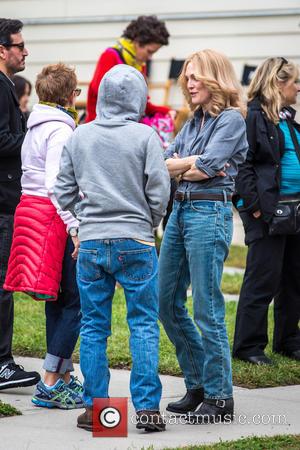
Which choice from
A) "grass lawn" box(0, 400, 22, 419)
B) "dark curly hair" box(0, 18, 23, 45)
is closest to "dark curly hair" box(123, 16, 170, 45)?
"dark curly hair" box(0, 18, 23, 45)

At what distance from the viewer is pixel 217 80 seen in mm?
5312

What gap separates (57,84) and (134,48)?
126 inches

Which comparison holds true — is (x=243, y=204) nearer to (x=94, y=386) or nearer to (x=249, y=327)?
(x=249, y=327)

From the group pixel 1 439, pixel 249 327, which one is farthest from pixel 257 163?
pixel 1 439

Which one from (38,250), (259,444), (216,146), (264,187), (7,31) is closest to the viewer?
(259,444)

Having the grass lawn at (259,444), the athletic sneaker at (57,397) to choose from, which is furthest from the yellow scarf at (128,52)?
the grass lawn at (259,444)

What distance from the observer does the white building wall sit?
43.2 ft

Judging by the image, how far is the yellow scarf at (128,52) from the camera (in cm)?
865

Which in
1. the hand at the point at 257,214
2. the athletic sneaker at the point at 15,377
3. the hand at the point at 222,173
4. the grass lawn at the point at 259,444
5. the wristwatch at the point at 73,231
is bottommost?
the athletic sneaker at the point at 15,377

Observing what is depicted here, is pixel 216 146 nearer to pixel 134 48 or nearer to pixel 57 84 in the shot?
pixel 57 84

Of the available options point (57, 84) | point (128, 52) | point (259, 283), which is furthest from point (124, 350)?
point (128, 52)

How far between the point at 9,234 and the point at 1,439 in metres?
1.61

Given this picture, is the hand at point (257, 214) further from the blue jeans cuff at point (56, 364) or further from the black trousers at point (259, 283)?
the blue jeans cuff at point (56, 364)

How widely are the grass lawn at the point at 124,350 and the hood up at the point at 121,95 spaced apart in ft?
6.57
